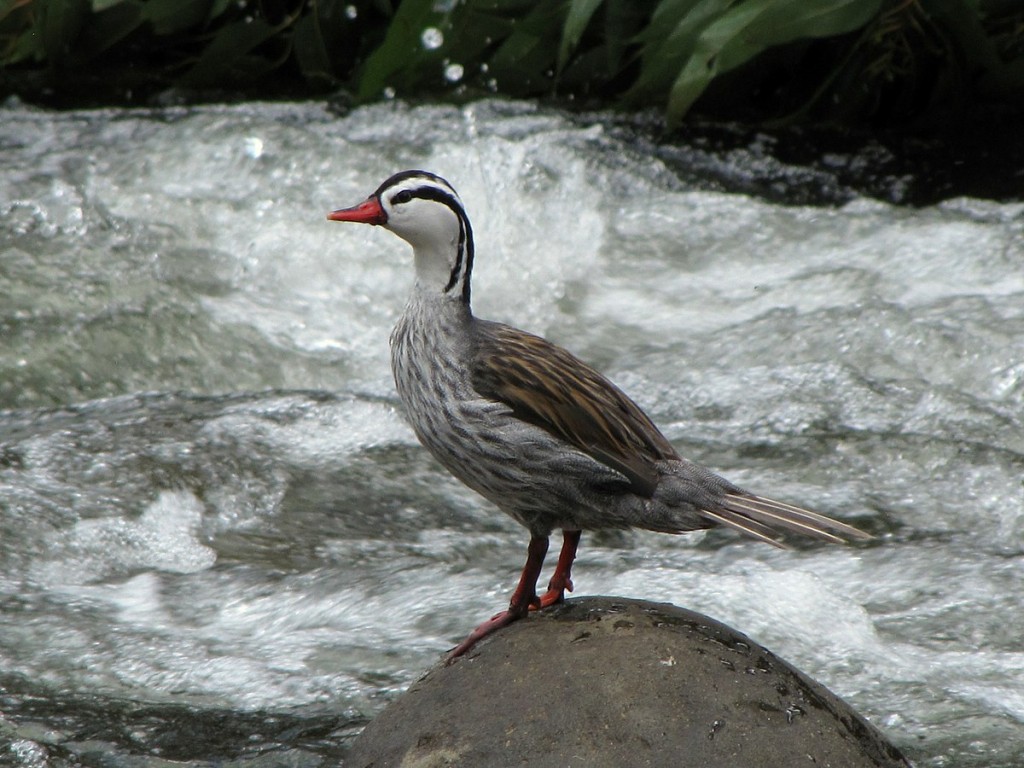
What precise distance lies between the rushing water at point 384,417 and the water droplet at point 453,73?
0.33 metres

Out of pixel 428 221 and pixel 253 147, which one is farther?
pixel 253 147

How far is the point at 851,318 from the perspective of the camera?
779 cm

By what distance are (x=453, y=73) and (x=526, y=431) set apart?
675 centimetres

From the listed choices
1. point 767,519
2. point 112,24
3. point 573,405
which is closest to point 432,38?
point 112,24

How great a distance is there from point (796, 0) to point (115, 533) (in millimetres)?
4880

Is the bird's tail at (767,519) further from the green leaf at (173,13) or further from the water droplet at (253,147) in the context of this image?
the green leaf at (173,13)

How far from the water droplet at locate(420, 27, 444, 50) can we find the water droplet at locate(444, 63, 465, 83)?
0.63 m

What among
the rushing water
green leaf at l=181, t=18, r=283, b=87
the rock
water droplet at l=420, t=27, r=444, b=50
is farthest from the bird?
green leaf at l=181, t=18, r=283, b=87

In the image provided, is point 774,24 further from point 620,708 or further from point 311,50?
point 620,708

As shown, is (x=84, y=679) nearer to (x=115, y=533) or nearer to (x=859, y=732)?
(x=115, y=533)

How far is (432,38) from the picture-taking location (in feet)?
31.4

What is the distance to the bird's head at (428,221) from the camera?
4328 millimetres

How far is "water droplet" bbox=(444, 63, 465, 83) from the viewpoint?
10311mm

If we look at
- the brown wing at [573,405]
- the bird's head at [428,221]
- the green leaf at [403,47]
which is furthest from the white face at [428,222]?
the green leaf at [403,47]
